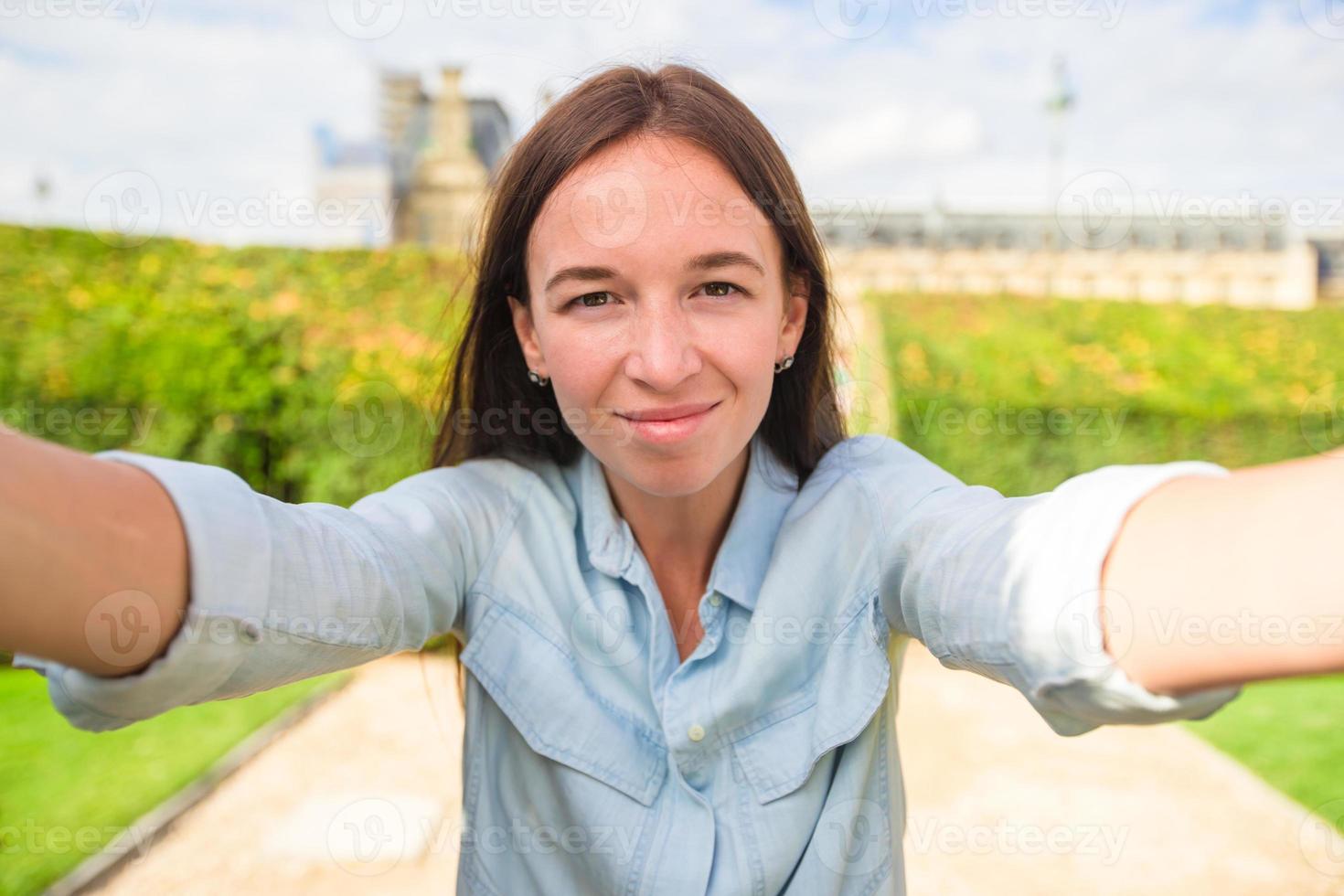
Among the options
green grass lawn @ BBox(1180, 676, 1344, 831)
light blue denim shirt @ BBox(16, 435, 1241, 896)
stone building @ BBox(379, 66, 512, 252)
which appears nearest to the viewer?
light blue denim shirt @ BBox(16, 435, 1241, 896)

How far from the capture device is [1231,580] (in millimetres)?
986

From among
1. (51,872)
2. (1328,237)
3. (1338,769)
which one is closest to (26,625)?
(51,872)

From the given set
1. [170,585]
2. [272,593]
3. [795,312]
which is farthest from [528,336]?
[170,585]

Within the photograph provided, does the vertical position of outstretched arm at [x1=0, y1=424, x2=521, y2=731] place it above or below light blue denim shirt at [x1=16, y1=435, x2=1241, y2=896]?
above

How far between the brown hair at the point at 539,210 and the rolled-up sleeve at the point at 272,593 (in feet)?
1.60

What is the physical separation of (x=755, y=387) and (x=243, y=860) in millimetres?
3690

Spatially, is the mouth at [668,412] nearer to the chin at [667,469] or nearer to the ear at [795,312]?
the chin at [667,469]

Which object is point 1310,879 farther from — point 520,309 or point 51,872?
point 51,872

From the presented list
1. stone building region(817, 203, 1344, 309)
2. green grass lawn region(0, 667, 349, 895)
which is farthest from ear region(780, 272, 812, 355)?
stone building region(817, 203, 1344, 309)

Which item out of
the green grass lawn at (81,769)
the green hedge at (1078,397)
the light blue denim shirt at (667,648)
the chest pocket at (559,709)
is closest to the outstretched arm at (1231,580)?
the light blue denim shirt at (667,648)

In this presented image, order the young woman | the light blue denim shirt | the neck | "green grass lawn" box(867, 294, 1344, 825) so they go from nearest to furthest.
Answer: the young woman → the light blue denim shirt → the neck → "green grass lawn" box(867, 294, 1344, 825)

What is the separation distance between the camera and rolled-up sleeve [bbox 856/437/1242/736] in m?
1.08

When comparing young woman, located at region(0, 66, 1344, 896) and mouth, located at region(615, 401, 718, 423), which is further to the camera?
mouth, located at region(615, 401, 718, 423)

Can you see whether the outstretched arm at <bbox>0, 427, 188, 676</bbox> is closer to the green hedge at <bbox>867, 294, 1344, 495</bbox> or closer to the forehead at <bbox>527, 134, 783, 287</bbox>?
the forehead at <bbox>527, 134, 783, 287</bbox>
